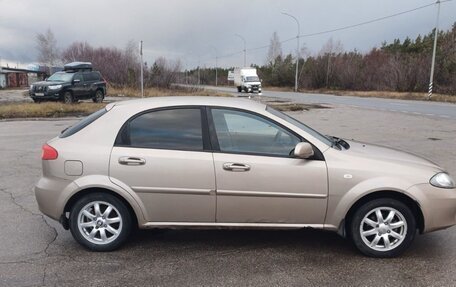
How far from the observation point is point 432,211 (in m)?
3.89

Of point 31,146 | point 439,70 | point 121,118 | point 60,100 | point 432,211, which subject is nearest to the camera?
point 432,211

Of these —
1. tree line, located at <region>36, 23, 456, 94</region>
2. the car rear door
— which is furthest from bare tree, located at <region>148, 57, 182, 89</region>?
the car rear door

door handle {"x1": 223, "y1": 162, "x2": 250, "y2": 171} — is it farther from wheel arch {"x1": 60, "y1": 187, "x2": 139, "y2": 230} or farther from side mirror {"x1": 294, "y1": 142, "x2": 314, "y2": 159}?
wheel arch {"x1": 60, "y1": 187, "x2": 139, "y2": 230}

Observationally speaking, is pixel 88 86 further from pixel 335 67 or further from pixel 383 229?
pixel 335 67

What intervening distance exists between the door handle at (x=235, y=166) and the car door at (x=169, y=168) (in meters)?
0.14

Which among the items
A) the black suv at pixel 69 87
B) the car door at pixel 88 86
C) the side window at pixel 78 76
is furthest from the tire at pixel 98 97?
the side window at pixel 78 76

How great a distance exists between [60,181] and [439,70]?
48.6 m

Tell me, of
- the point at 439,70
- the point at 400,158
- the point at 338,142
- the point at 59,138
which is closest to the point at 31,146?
the point at 59,138

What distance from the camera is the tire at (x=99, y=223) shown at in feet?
13.3

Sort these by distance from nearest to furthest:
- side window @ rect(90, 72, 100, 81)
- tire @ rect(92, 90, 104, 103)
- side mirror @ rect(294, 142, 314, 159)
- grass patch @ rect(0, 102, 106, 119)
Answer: side mirror @ rect(294, 142, 314, 159) < grass patch @ rect(0, 102, 106, 119) < side window @ rect(90, 72, 100, 81) < tire @ rect(92, 90, 104, 103)

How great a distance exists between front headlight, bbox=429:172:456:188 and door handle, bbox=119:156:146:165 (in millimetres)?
2769

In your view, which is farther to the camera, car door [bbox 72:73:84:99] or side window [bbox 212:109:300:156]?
car door [bbox 72:73:84:99]

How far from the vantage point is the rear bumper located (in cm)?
402

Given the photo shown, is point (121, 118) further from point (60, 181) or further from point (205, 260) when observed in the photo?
point (205, 260)
